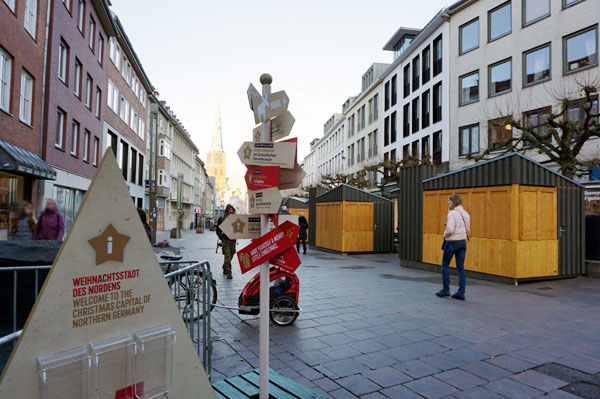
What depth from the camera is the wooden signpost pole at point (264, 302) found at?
3266 mm

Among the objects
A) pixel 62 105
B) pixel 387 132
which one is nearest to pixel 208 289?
pixel 62 105

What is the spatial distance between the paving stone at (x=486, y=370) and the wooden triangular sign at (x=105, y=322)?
2.88 m

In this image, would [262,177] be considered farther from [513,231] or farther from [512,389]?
[513,231]

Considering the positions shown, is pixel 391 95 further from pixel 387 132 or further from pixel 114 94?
pixel 114 94

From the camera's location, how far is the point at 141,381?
A: 2.35 m

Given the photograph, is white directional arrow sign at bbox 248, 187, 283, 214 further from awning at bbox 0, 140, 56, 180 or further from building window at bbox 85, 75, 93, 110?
building window at bbox 85, 75, 93, 110

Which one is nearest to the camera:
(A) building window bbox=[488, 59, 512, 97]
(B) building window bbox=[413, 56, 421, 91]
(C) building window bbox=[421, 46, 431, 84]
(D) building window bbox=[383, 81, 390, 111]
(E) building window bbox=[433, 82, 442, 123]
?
(A) building window bbox=[488, 59, 512, 97]

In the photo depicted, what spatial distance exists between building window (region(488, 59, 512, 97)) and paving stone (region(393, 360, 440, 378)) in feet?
72.3

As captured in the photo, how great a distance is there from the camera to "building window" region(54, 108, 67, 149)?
18.4 meters

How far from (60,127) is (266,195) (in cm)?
1893

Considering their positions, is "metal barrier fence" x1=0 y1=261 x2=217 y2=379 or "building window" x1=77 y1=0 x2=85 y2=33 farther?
"building window" x1=77 y1=0 x2=85 y2=33

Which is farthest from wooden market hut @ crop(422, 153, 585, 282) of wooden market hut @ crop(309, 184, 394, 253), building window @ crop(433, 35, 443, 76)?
building window @ crop(433, 35, 443, 76)

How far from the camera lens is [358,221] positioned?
18531 millimetres

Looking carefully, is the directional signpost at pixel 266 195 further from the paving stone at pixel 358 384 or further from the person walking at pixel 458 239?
the person walking at pixel 458 239
